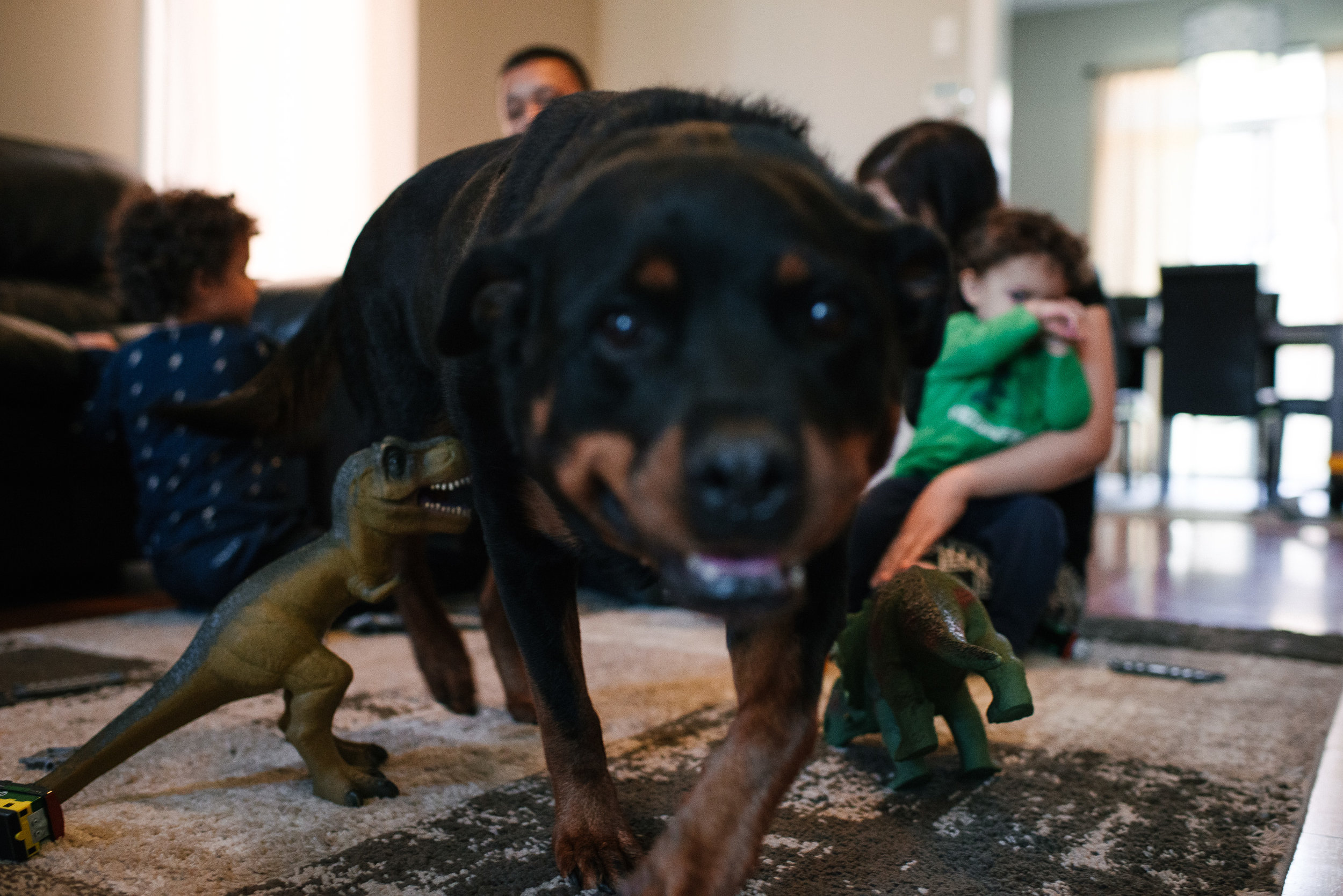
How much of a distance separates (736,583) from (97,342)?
8.25ft

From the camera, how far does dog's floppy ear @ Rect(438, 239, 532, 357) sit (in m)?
0.87

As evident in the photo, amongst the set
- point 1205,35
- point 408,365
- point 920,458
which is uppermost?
point 1205,35

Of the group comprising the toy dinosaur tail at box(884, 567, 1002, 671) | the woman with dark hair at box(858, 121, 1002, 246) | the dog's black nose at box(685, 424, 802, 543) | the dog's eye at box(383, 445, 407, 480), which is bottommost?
the toy dinosaur tail at box(884, 567, 1002, 671)

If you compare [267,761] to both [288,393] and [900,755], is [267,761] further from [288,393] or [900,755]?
[900,755]

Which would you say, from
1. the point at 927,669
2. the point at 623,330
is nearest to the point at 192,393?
the point at 927,669

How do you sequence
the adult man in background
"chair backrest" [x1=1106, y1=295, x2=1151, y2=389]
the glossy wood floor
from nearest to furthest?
the glossy wood floor, the adult man in background, "chair backrest" [x1=1106, y1=295, x2=1151, y2=389]

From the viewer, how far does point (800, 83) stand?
5.57 metres

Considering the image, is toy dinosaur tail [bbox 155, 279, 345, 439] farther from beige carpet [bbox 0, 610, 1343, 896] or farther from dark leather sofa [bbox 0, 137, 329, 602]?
dark leather sofa [bbox 0, 137, 329, 602]

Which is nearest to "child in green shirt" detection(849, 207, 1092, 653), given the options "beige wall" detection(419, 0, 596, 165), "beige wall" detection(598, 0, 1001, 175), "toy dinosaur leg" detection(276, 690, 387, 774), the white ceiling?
"toy dinosaur leg" detection(276, 690, 387, 774)

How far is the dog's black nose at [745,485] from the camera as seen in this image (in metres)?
0.74

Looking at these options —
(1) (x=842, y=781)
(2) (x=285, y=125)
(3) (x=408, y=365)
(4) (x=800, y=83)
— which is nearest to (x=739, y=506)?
(1) (x=842, y=781)

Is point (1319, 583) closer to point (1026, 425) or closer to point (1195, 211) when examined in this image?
point (1026, 425)

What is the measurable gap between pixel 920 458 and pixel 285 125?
3.36m

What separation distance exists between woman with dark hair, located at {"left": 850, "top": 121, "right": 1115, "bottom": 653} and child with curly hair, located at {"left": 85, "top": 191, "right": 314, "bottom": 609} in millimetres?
1370
